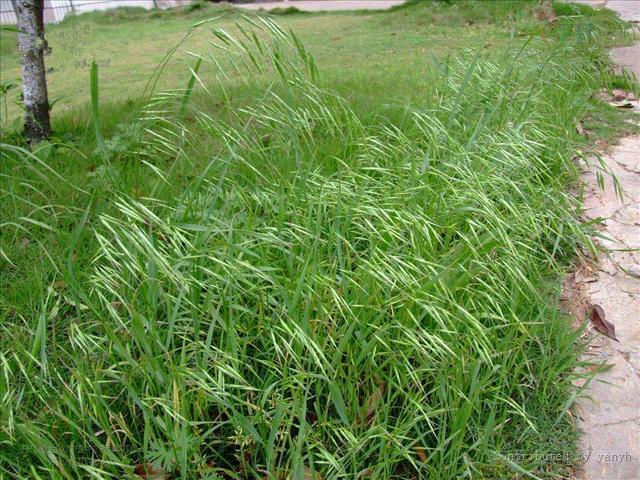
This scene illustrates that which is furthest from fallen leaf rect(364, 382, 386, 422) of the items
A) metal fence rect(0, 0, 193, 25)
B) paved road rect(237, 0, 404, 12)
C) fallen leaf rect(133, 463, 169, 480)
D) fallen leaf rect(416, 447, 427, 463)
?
metal fence rect(0, 0, 193, 25)

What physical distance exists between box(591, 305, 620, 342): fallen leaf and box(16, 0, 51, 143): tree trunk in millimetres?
3150

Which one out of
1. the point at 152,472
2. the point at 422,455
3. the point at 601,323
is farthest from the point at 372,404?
the point at 601,323

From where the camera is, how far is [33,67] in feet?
12.1

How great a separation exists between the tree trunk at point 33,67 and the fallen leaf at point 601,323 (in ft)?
10.3

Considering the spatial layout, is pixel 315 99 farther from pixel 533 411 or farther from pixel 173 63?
pixel 173 63

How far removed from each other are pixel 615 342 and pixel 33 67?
3.48 meters

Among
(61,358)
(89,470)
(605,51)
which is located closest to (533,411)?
(89,470)

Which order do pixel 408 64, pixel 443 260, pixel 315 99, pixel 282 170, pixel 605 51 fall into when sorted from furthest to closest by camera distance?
pixel 408 64 < pixel 605 51 < pixel 315 99 < pixel 282 170 < pixel 443 260

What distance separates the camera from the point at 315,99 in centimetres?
301

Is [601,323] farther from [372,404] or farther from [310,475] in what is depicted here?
[310,475]

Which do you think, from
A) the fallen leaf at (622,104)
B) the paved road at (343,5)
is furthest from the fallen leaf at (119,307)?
the paved road at (343,5)

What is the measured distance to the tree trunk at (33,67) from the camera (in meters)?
3.64

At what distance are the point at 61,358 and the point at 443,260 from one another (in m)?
1.38

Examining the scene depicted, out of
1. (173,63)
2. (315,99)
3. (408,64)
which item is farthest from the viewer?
(173,63)
